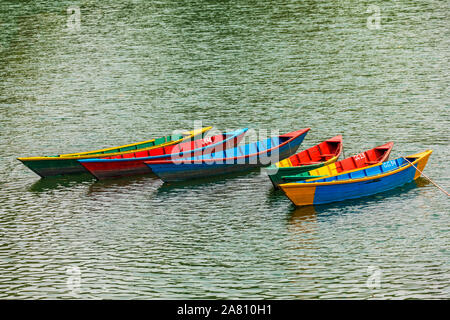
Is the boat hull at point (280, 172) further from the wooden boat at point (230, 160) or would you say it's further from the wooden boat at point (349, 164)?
the wooden boat at point (230, 160)

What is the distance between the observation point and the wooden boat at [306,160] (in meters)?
46.8

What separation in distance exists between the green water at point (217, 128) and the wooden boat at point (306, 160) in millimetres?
1568

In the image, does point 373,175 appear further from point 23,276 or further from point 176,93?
point 176,93

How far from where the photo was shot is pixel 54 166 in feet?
172

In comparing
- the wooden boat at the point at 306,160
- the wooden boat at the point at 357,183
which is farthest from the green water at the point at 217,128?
the wooden boat at the point at 306,160

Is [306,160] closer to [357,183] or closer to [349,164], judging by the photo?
[349,164]

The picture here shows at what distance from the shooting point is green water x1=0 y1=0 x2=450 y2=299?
124ft

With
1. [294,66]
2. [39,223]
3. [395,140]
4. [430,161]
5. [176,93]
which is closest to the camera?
[39,223]

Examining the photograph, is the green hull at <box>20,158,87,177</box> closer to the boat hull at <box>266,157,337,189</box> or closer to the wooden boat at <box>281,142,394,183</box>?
the boat hull at <box>266,157,337,189</box>

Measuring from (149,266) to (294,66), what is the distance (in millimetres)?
45433

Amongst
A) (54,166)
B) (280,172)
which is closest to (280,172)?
(280,172)
